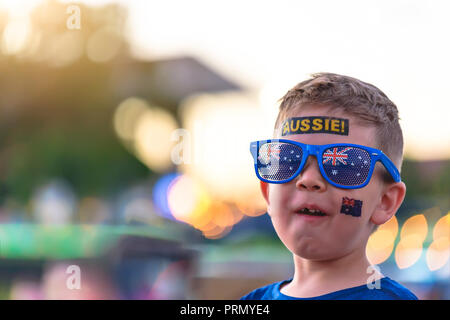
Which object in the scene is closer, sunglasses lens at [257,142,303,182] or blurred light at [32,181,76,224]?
sunglasses lens at [257,142,303,182]

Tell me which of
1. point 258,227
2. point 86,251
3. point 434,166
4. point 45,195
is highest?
point 434,166

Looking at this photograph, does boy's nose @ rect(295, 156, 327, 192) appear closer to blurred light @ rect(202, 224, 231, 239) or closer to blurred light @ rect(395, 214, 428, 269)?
blurred light @ rect(395, 214, 428, 269)

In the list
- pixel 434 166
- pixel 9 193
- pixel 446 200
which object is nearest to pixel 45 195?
pixel 9 193

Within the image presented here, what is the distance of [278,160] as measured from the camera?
1830mm

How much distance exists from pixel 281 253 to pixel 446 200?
1432cm

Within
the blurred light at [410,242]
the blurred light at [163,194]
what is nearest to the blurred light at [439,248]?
the blurred light at [410,242]

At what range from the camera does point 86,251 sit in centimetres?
765

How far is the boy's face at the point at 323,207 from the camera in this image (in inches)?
68.1

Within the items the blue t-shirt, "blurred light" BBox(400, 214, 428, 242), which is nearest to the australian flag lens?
the blue t-shirt

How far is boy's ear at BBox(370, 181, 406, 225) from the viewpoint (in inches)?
72.0

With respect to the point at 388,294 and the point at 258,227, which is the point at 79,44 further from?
the point at 388,294

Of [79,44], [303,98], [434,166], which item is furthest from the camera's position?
[434,166]

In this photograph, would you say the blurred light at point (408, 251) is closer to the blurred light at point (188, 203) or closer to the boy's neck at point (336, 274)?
the blurred light at point (188, 203)

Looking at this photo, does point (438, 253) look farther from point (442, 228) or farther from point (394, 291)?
point (394, 291)
